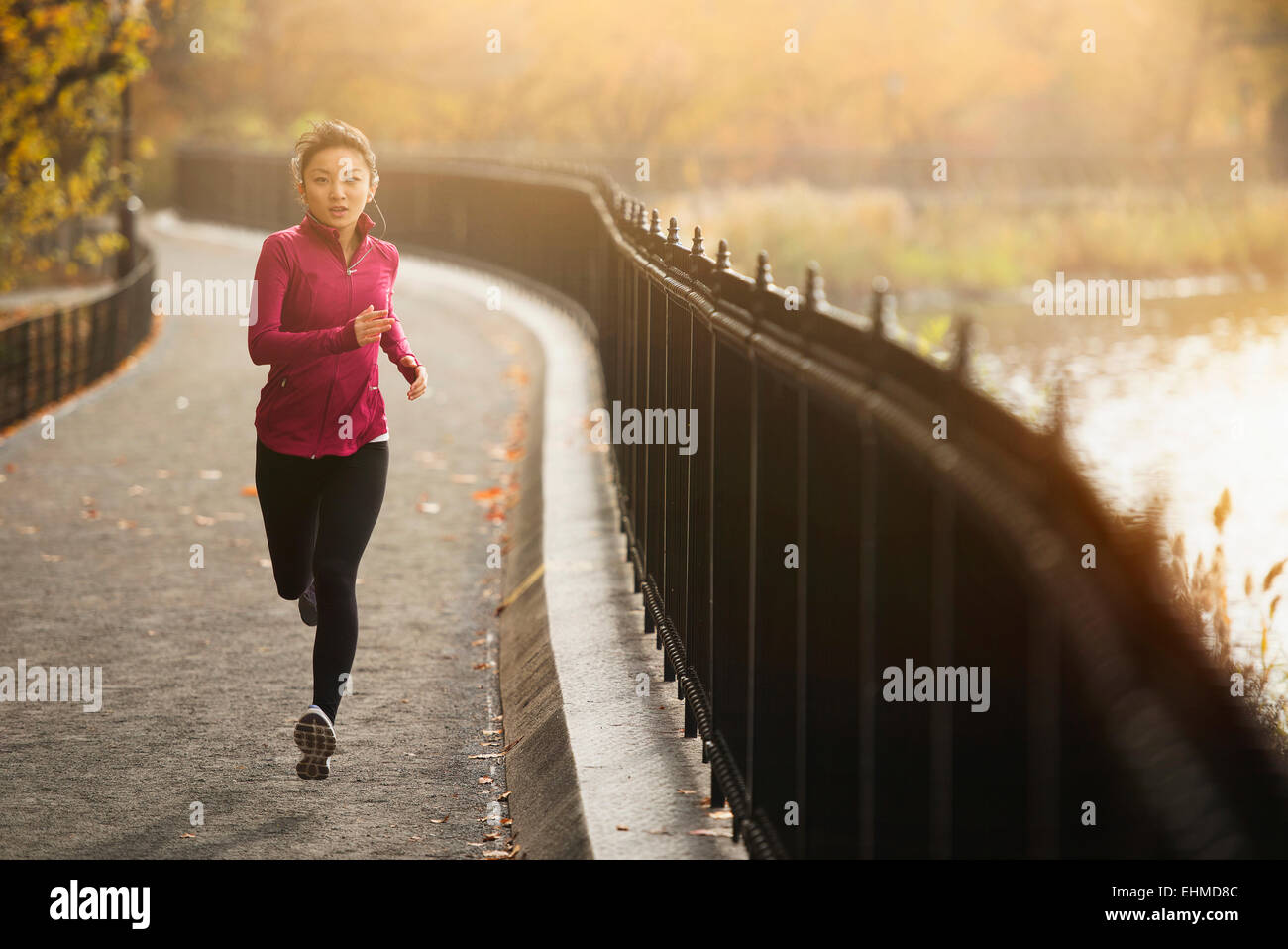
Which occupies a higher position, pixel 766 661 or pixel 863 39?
pixel 863 39

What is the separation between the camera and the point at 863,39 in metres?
64.1

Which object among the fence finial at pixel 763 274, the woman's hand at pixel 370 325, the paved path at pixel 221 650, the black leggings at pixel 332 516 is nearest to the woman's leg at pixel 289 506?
the black leggings at pixel 332 516

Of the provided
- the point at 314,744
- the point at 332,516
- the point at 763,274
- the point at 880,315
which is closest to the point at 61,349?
the point at 332,516

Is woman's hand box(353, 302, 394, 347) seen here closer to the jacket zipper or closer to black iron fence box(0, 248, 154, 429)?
the jacket zipper

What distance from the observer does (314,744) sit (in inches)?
227

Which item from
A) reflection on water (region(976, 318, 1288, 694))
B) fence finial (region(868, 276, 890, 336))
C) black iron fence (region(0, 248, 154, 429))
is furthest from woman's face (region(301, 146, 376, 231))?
black iron fence (region(0, 248, 154, 429))

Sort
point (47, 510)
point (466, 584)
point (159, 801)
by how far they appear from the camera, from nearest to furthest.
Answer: point (159, 801)
point (466, 584)
point (47, 510)

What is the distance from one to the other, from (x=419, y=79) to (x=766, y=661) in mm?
56974

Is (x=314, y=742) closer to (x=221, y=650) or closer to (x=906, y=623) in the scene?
(x=221, y=650)

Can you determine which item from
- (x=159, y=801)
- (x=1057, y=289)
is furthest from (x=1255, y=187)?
(x=159, y=801)

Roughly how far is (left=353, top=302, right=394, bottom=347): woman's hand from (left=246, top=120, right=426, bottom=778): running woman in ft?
0.21

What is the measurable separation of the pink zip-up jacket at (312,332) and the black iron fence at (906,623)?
108 centimetres

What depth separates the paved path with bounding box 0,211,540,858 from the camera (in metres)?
5.55
